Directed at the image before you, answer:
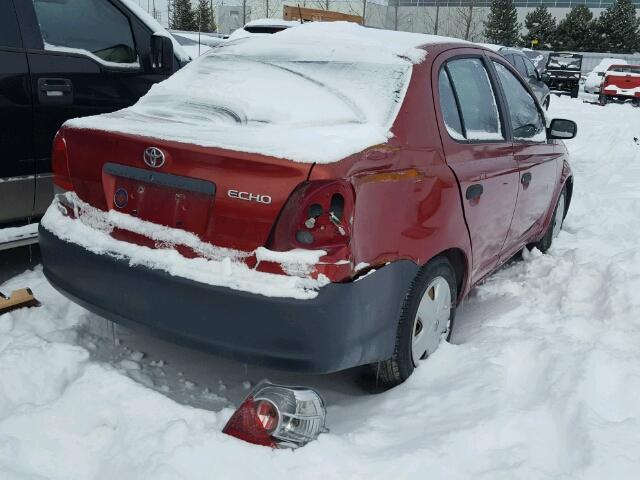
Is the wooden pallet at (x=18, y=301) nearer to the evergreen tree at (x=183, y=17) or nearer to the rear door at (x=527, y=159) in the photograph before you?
the rear door at (x=527, y=159)

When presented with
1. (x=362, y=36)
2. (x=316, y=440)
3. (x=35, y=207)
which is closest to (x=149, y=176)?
(x=316, y=440)

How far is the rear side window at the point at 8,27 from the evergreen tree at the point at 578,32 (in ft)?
162

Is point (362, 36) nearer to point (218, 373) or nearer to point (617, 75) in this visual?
point (218, 373)

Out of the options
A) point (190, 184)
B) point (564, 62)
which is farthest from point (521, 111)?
point (564, 62)

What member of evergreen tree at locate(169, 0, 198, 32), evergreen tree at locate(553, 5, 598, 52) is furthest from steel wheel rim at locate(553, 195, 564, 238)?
evergreen tree at locate(553, 5, 598, 52)

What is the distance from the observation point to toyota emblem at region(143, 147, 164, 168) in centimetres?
256

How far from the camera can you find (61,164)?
2.95 meters

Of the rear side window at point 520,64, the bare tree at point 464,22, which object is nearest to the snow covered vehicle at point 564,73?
the rear side window at point 520,64

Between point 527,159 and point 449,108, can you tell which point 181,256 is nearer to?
point 449,108

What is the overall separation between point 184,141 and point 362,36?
4.26 ft

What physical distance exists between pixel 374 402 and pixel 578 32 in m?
50.7

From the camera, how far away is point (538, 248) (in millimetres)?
5066

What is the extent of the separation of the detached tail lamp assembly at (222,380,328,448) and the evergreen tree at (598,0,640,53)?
51.1 meters

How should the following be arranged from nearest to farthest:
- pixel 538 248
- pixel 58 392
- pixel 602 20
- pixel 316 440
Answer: pixel 316 440 < pixel 58 392 < pixel 538 248 < pixel 602 20
